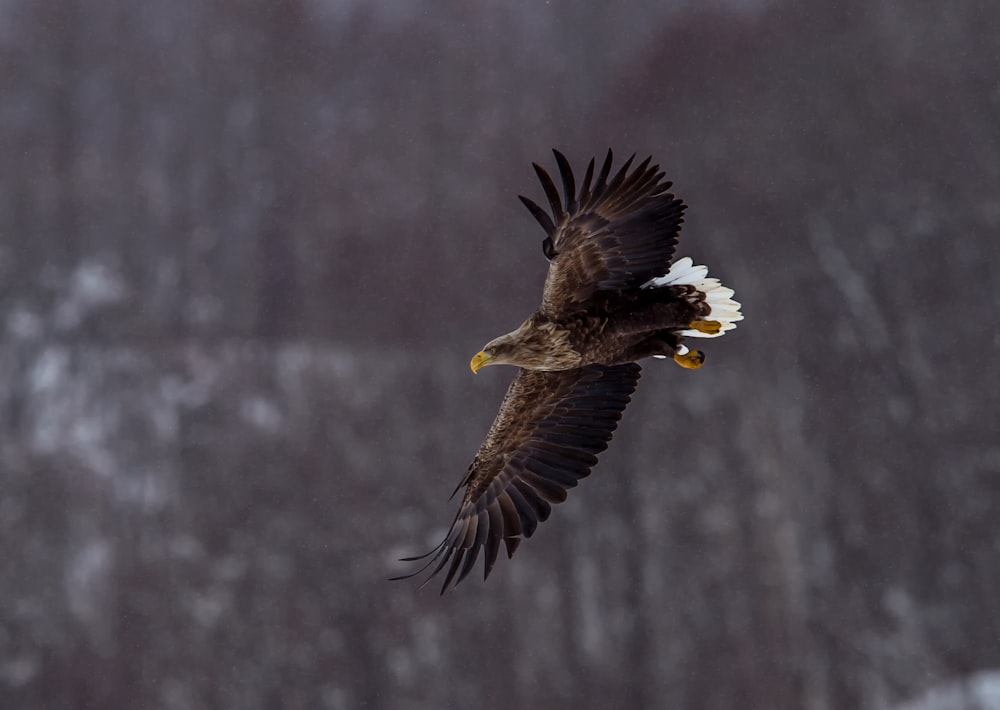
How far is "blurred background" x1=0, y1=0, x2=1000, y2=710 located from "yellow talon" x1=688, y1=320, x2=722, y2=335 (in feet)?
8.93

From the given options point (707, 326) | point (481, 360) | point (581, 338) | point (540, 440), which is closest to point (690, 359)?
point (707, 326)

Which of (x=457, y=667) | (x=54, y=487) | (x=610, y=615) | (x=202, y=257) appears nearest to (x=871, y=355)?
(x=610, y=615)

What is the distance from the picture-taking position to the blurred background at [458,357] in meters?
7.04

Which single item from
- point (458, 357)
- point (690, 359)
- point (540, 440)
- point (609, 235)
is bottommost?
point (540, 440)

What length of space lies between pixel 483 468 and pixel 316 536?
255cm

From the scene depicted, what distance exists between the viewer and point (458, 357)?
7.33 meters

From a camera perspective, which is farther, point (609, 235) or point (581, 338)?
point (581, 338)

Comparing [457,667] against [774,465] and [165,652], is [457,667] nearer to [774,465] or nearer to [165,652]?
[165,652]

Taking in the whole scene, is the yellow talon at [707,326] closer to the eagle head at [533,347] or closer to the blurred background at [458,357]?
the eagle head at [533,347]

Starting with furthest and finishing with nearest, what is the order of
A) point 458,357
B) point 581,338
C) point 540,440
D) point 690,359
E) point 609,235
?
point 458,357
point 540,440
point 690,359
point 581,338
point 609,235

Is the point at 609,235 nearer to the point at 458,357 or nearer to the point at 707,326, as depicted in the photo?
the point at 707,326

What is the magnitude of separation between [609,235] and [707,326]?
0.62 meters

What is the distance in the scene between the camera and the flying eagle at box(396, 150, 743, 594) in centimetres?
418

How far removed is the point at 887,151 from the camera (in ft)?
24.5
